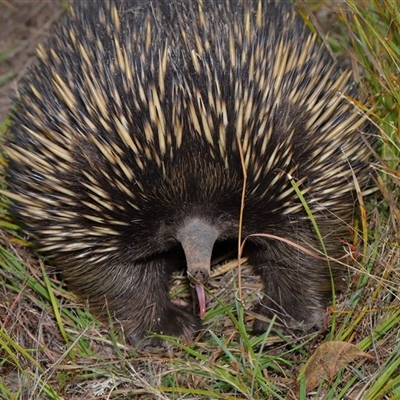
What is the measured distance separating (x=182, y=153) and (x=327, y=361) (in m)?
0.75

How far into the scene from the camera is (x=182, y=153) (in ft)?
7.64

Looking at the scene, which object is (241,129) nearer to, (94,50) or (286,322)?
(94,50)

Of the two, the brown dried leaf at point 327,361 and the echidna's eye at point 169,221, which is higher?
the echidna's eye at point 169,221

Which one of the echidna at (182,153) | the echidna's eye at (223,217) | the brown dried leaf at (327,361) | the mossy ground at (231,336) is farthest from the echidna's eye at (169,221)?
the brown dried leaf at (327,361)

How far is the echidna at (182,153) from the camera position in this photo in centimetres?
237

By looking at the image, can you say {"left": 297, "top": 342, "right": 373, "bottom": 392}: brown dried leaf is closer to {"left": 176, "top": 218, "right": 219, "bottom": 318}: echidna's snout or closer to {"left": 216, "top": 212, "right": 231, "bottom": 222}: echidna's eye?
{"left": 176, "top": 218, "right": 219, "bottom": 318}: echidna's snout

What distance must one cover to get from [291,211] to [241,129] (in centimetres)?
33

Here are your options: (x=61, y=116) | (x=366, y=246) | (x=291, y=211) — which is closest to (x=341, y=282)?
(x=366, y=246)

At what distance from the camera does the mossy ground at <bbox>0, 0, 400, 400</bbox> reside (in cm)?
240

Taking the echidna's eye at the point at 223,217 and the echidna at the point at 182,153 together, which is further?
the echidna's eye at the point at 223,217

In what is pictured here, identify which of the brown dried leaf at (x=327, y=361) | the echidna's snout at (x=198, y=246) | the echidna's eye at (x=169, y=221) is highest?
the echidna's eye at (x=169, y=221)

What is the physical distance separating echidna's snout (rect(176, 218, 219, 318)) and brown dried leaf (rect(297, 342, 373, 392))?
0.37 metres

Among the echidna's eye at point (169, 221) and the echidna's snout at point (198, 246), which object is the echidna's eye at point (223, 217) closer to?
the echidna's snout at point (198, 246)

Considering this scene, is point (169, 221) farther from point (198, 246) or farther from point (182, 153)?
point (182, 153)
